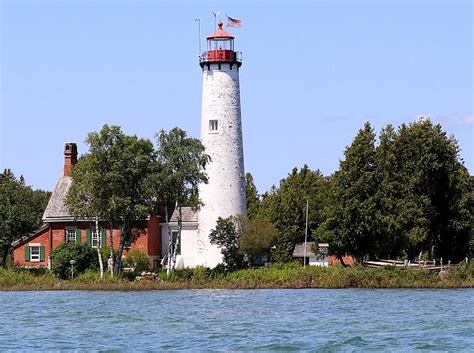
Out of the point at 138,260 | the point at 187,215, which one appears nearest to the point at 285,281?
the point at 138,260

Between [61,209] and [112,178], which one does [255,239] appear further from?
[61,209]

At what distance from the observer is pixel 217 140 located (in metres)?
72.2

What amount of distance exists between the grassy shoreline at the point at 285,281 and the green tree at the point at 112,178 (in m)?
3.86

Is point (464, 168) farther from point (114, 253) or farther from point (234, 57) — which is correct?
point (114, 253)

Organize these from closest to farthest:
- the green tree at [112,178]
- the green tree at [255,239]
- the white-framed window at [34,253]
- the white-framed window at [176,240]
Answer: the green tree at [112,178] < the green tree at [255,239] < the white-framed window at [176,240] < the white-framed window at [34,253]

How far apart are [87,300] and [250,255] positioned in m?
19.4

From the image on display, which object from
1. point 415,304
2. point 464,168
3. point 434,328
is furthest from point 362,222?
point 434,328

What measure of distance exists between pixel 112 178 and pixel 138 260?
9.83 m

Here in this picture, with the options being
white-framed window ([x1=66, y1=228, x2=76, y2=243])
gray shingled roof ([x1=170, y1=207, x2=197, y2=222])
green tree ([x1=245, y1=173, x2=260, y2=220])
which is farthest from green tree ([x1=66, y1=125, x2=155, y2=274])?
green tree ([x1=245, y1=173, x2=260, y2=220])

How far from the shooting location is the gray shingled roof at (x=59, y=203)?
→ 257 feet

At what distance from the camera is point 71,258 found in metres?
68.8

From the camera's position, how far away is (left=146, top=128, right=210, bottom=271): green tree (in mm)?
68000

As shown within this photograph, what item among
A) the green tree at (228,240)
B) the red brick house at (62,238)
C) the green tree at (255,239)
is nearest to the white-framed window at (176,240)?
the red brick house at (62,238)

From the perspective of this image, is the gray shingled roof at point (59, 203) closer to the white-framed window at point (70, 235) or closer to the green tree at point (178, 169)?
the white-framed window at point (70, 235)
